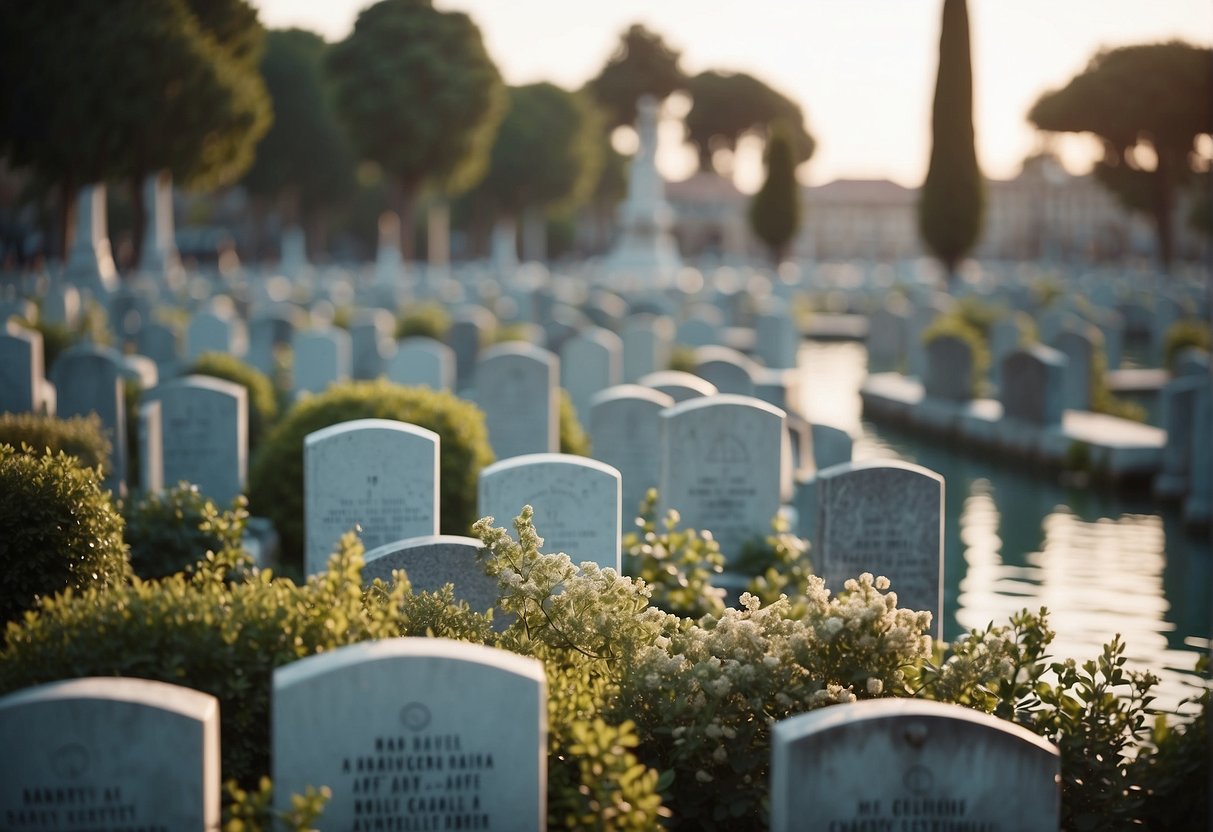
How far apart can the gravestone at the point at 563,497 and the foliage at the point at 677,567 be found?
1.64 feet

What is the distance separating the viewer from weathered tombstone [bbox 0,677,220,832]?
163 inches

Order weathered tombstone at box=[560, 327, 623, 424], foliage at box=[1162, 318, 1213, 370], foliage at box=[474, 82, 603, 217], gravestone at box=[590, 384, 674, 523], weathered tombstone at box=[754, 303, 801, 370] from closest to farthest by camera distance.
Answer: gravestone at box=[590, 384, 674, 523]
weathered tombstone at box=[560, 327, 623, 424]
foliage at box=[1162, 318, 1213, 370]
weathered tombstone at box=[754, 303, 801, 370]
foliage at box=[474, 82, 603, 217]

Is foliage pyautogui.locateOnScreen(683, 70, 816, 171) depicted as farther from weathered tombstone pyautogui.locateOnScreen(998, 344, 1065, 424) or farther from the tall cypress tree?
weathered tombstone pyautogui.locateOnScreen(998, 344, 1065, 424)

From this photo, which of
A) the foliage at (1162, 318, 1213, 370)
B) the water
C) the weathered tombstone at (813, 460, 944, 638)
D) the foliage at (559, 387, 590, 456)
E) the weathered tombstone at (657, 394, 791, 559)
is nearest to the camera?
the weathered tombstone at (813, 460, 944, 638)

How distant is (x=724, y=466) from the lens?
31.3ft

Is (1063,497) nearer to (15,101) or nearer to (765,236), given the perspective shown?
(15,101)

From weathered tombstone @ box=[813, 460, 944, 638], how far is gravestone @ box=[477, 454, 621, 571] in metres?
1.12

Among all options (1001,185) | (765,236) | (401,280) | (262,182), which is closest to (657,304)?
(401,280)

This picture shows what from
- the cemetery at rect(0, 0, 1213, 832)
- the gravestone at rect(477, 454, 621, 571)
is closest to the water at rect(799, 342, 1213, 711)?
the cemetery at rect(0, 0, 1213, 832)

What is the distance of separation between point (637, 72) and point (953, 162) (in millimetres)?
40773

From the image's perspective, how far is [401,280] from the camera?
42.3 metres

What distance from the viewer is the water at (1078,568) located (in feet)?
31.3

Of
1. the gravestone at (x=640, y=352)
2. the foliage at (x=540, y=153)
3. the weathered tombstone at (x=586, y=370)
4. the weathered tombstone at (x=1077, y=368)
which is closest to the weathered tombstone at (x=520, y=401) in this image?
the weathered tombstone at (x=586, y=370)

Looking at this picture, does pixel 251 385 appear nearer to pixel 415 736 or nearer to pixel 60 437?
pixel 60 437
